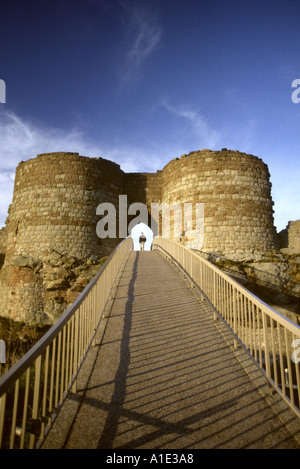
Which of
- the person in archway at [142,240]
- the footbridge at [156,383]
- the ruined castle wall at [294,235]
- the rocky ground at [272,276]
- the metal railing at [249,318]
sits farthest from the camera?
the person in archway at [142,240]

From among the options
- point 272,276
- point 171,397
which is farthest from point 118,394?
point 272,276

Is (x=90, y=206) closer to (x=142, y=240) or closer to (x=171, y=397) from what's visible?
(x=142, y=240)

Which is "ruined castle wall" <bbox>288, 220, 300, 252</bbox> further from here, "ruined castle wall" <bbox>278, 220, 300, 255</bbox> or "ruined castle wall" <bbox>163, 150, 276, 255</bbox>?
"ruined castle wall" <bbox>163, 150, 276, 255</bbox>

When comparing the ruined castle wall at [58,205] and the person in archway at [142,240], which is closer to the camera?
the ruined castle wall at [58,205]

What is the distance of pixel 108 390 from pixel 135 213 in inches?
636

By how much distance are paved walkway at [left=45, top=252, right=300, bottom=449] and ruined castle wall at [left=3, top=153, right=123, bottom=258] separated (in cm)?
1111

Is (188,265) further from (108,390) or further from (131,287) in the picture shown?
(108,390)

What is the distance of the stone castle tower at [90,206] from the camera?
1517 cm

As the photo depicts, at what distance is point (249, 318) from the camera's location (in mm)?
4031

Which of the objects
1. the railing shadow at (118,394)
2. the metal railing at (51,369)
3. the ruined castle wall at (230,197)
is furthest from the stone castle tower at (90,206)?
the railing shadow at (118,394)

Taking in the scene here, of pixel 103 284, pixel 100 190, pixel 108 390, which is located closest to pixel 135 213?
pixel 100 190

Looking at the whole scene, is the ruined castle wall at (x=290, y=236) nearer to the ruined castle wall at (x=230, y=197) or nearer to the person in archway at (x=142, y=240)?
the ruined castle wall at (x=230, y=197)

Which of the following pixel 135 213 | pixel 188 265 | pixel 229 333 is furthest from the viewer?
pixel 135 213

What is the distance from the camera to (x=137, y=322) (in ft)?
18.3
